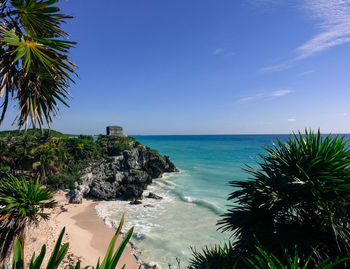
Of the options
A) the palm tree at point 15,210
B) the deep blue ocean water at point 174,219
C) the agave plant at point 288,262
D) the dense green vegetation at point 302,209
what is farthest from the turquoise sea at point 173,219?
the agave plant at point 288,262

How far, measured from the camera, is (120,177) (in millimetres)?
18688

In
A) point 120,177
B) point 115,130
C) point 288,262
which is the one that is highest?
point 115,130

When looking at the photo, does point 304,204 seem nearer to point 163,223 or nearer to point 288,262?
point 288,262

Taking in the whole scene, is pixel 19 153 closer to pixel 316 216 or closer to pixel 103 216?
pixel 103 216

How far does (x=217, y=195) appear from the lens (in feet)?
62.6

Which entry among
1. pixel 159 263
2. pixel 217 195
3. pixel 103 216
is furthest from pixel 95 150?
pixel 159 263

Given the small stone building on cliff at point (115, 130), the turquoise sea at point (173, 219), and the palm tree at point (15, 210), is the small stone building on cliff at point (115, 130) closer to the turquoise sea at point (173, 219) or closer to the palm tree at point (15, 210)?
the turquoise sea at point (173, 219)

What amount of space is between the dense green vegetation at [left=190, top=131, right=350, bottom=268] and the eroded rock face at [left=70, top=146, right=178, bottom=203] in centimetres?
1424

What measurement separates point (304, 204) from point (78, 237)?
10.5m

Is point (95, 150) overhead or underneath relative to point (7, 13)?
underneath

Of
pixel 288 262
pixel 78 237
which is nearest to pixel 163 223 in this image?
pixel 78 237

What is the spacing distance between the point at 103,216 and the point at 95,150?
48.1 feet

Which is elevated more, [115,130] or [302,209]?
[115,130]

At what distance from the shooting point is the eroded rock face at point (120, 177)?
1628cm
